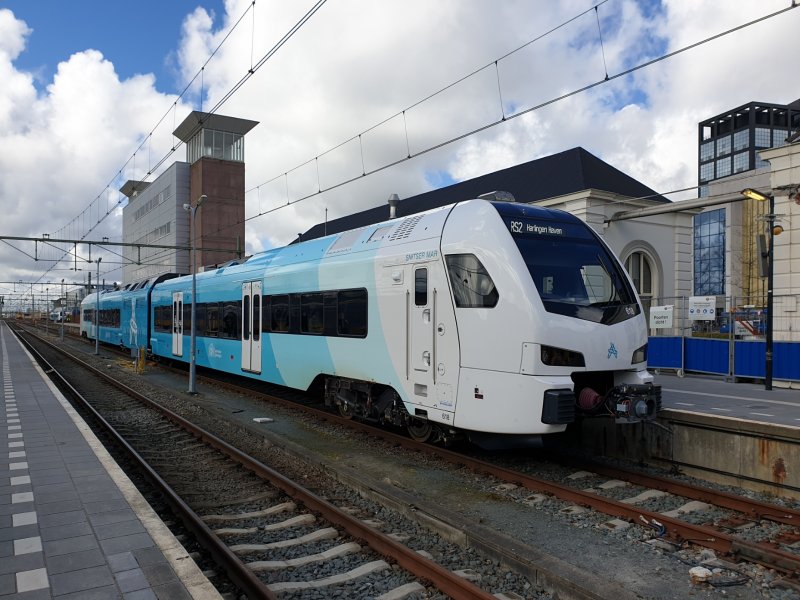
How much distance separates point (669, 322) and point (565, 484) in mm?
13343

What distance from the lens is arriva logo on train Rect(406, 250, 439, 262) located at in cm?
841

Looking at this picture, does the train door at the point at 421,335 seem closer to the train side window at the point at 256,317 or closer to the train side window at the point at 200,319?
the train side window at the point at 256,317

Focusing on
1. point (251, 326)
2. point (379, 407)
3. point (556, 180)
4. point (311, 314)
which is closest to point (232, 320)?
point (251, 326)

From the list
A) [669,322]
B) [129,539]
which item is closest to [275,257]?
[129,539]

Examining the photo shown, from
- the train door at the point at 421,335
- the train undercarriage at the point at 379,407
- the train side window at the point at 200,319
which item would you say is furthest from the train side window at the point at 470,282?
the train side window at the point at 200,319

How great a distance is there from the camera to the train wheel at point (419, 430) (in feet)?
30.9

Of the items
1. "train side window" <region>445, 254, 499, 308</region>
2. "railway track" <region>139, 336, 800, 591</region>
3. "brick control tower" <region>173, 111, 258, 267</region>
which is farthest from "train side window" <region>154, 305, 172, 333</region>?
"brick control tower" <region>173, 111, 258, 267</region>

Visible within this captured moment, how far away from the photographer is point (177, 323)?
21.2 metres

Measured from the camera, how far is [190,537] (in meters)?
6.22

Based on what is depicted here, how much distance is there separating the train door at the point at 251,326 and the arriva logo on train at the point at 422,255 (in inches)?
249

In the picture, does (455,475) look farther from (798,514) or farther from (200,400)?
(200,400)

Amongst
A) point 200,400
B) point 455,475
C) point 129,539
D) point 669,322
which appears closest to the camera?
point 129,539

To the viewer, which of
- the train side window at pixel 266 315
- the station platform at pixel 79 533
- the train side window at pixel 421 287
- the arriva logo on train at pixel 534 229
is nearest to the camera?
the station platform at pixel 79 533

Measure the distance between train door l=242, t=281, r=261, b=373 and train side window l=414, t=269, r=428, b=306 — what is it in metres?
6.49
